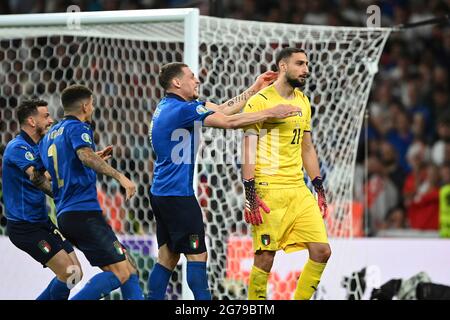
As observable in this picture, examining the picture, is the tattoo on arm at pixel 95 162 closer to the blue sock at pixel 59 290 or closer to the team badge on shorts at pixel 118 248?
the team badge on shorts at pixel 118 248

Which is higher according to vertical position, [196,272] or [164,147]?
[164,147]

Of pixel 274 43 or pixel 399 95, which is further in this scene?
pixel 399 95

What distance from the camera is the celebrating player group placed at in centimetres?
672

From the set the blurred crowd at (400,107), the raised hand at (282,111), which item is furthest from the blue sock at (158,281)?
the blurred crowd at (400,107)

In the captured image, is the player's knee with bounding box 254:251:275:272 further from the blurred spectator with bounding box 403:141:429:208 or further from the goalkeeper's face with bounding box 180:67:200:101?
the blurred spectator with bounding box 403:141:429:208

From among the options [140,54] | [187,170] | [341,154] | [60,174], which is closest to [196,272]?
[187,170]

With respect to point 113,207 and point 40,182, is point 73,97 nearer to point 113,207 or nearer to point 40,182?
point 40,182

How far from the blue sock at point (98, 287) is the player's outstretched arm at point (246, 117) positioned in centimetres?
126

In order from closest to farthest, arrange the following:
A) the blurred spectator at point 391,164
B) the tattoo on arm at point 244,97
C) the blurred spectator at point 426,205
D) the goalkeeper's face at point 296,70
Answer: the goalkeeper's face at point 296,70
the tattoo on arm at point 244,97
the blurred spectator at point 426,205
the blurred spectator at point 391,164

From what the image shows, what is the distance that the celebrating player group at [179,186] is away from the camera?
6.72m

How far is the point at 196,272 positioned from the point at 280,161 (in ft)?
3.32

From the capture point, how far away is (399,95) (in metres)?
13.3

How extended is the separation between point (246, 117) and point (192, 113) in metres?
0.39
